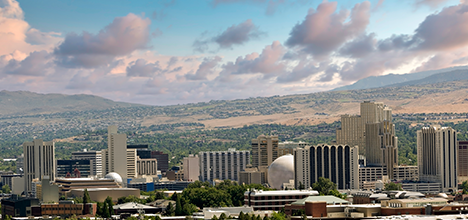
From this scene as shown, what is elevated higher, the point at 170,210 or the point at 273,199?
the point at 273,199

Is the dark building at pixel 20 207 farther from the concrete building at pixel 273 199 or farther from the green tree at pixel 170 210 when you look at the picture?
the concrete building at pixel 273 199

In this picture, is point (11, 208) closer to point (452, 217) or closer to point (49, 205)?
point (49, 205)

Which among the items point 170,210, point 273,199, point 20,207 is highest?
point 273,199

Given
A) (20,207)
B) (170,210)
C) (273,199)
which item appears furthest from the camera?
(20,207)

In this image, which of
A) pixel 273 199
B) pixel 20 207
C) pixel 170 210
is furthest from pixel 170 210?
pixel 20 207

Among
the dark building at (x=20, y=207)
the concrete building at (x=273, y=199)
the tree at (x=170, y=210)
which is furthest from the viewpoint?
the dark building at (x=20, y=207)

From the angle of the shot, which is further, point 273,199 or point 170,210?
point 273,199

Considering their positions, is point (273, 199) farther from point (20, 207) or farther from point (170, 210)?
point (20, 207)

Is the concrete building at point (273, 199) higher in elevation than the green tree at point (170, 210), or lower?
higher

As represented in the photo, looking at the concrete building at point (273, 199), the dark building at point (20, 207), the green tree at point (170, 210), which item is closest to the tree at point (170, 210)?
the green tree at point (170, 210)

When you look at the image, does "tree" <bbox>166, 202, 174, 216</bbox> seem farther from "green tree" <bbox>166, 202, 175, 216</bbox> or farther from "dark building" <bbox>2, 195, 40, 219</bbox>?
"dark building" <bbox>2, 195, 40, 219</bbox>

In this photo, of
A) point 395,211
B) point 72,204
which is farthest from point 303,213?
point 72,204
